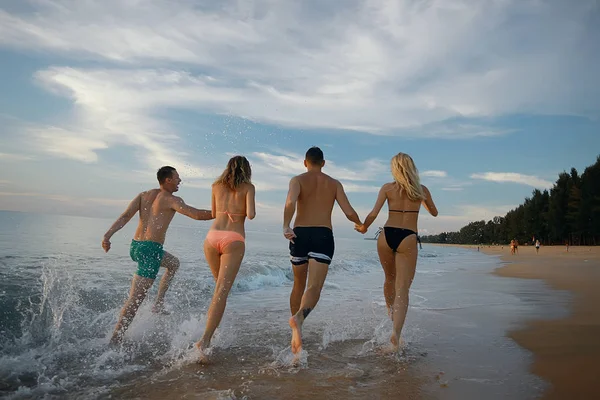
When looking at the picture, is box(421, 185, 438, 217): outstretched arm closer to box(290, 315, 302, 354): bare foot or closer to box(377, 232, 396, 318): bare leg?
box(377, 232, 396, 318): bare leg

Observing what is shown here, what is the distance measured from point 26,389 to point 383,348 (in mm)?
3328

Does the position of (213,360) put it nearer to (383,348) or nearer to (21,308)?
(383,348)

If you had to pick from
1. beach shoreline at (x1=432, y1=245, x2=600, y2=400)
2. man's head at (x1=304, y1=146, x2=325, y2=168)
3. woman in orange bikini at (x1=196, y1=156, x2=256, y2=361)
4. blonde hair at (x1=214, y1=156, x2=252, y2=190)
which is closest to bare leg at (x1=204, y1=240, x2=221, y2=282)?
woman in orange bikini at (x1=196, y1=156, x2=256, y2=361)

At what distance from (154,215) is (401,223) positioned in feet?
9.56

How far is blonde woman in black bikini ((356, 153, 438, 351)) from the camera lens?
4.94 meters

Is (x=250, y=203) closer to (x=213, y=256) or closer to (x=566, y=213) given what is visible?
(x=213, y=256)

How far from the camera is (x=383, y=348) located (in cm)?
470

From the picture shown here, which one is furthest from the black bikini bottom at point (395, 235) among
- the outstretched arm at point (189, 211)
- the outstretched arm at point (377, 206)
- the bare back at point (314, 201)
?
the outstretched arm at point (189, 211)

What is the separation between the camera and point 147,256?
5.06 metres

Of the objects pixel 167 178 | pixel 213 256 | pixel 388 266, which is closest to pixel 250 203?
pixel 213 256

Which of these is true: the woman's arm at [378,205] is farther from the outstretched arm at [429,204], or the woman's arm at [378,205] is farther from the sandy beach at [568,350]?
the sandy beach at [568,350]

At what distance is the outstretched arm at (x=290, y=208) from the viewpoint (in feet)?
15.6

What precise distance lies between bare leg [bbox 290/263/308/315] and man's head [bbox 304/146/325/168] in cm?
117

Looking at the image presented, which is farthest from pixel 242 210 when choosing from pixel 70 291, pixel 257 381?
pixel 70 291
